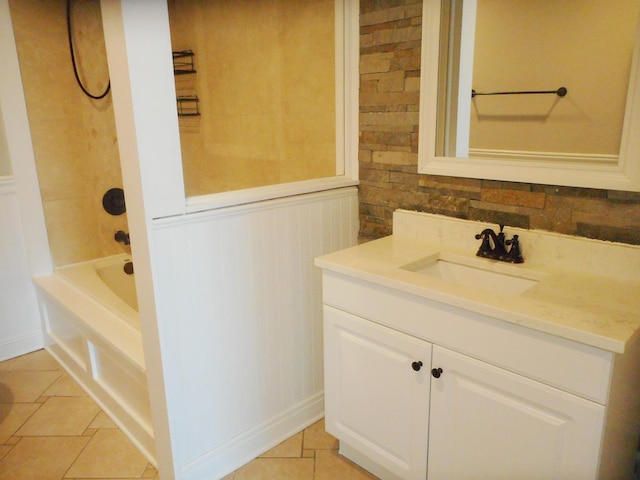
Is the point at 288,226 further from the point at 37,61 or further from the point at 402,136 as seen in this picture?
the point at 37,61

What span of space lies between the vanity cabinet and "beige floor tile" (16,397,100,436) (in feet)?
3.94

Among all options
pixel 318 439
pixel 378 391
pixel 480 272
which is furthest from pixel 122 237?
pixel 480 272

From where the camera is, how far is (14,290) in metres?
2.71

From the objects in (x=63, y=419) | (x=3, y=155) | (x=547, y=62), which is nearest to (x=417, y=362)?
(x=547, y=62)

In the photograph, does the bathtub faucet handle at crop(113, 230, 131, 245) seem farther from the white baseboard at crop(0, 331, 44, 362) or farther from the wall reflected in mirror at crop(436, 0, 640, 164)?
the wall reflected in mirror at crop(436, 0, 640, 164)

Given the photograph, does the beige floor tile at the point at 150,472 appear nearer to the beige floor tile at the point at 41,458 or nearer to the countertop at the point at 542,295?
the beige floor tile at the point at 41,458

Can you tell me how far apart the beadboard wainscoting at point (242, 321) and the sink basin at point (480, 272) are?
49 cm

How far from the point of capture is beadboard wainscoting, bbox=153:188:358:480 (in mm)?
1604

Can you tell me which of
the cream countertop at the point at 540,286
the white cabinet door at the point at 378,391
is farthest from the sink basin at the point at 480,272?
the white cabinet door at the point at 378,391

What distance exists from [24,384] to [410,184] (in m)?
2.23

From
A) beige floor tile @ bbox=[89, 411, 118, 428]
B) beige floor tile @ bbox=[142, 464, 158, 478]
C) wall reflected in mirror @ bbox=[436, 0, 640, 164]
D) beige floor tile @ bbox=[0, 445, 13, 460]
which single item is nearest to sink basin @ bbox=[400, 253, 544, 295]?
wall reflected in mirror @ bbox=[436, 0, 640, 164]

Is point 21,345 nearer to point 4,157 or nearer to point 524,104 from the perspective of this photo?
point 4,157

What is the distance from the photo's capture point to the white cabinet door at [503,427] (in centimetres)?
115

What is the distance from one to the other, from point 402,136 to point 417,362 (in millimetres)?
887
